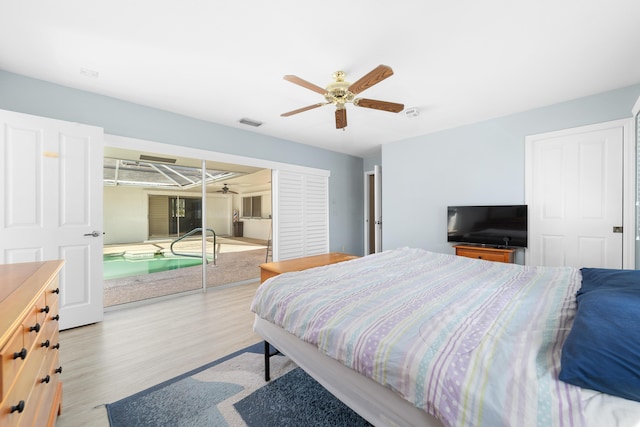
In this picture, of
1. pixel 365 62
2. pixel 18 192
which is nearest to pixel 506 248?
pixel 365 62

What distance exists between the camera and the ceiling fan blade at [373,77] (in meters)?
1.90

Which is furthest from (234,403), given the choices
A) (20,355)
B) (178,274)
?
(178,274)

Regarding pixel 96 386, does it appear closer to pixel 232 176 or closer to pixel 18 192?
pixel 18 192

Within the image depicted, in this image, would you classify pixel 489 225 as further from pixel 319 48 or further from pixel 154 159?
pixel 154 159

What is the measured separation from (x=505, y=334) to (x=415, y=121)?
11.1 ft

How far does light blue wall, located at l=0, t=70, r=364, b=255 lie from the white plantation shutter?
Answer: 0.26 meters

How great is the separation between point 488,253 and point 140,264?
671 cm

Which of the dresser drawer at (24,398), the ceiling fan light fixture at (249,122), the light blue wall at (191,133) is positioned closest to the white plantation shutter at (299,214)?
the light blue wall at (191,133)

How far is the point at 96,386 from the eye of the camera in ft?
5.72

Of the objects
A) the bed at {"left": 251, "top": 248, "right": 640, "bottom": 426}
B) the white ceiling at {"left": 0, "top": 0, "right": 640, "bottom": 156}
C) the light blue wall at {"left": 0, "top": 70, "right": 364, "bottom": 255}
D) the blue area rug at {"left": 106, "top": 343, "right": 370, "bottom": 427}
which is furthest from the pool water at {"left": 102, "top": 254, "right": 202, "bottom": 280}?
the bed at {"left": 251, "top": 248, "right": 640, "bottom": 426}

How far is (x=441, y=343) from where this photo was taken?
975mm

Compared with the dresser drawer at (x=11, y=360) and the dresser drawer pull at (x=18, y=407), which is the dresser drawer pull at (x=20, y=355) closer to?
the dresser drawer at (x=11, y=360)

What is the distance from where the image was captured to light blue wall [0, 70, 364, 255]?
8.59 ft

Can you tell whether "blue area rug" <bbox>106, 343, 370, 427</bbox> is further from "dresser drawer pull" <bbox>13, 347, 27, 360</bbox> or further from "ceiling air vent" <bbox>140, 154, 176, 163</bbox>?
"ceiling air vent" <bbox>140, 154, 176, 163</bbox>
